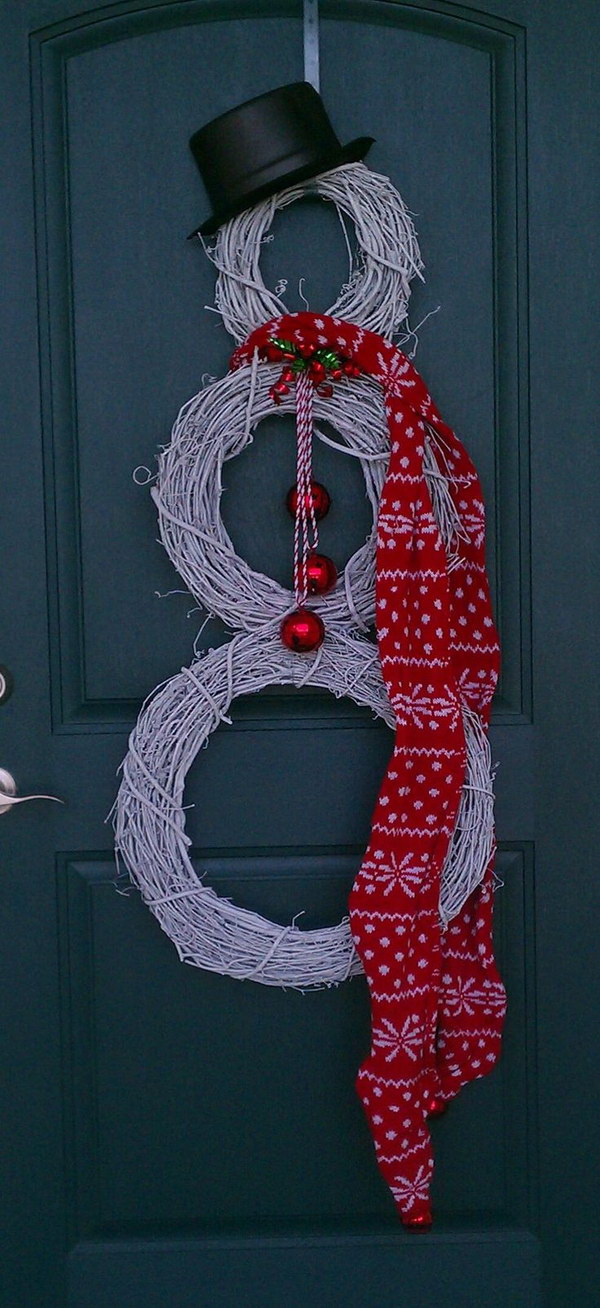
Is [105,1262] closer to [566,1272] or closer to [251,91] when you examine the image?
[566,1272]

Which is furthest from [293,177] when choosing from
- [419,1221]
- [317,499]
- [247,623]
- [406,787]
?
[419,1221]

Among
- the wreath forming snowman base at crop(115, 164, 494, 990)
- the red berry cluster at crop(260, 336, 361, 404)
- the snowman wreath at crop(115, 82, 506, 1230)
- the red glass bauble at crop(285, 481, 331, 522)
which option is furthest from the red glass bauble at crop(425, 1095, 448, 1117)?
the red berry cluster at crop(260, 336, 361, 404)

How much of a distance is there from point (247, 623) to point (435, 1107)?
613mm

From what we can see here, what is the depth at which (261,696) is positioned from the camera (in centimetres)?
124

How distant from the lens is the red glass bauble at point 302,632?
3.72ft

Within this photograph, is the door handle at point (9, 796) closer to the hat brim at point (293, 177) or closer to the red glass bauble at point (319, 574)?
the red glass bauble at point (319, 574)

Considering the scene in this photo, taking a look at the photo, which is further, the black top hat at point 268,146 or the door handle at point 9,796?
the door handle at point 9,796

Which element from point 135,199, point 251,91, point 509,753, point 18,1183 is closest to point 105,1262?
point 18,1183

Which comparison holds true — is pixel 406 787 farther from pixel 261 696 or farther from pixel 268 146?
pixel 268 146

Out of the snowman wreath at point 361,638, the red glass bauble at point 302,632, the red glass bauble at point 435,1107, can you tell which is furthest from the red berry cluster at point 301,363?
the red glass bauble at point 435,1107

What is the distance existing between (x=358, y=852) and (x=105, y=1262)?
0.61 metres

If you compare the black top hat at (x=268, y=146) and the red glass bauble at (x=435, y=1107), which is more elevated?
the black top hat at (x=268, y=146)

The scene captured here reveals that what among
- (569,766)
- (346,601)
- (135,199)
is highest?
(135,199)

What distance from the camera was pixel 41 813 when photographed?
1.25m
